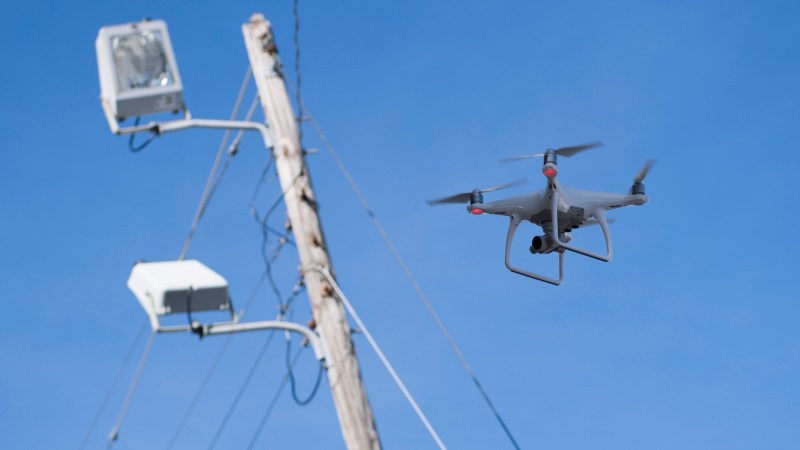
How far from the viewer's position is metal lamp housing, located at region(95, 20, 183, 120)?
12.4 metres

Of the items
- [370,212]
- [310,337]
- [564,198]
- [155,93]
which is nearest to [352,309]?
[310,337]

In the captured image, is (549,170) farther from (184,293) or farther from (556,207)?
(184,293)

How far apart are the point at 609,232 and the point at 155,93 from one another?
19.4ft

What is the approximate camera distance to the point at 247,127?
1238cm

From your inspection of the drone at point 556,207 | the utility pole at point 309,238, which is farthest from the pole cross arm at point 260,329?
the drone at point 556,207

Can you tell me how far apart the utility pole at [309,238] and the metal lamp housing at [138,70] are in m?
0.74

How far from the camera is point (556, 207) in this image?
16.0 meters

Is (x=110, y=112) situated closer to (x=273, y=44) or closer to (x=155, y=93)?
(x=155, y=93)

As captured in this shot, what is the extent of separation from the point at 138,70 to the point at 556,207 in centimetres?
538

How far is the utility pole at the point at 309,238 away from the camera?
11.2 m

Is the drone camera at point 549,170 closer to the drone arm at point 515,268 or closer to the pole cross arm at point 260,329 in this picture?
the drone arm at point 515,268

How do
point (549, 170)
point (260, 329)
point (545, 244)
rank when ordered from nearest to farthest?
point (260, 329)
point (549, 170)
point (545, 244)

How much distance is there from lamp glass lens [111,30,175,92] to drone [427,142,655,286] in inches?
174

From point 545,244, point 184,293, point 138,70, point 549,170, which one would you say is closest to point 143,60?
point 138,70
